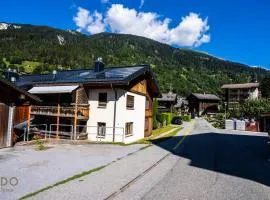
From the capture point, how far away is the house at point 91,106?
2503 cm

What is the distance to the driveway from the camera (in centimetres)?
951

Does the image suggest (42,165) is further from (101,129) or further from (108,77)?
(108,77)

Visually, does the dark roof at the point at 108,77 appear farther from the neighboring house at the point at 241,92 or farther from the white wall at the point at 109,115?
the neighboring house at the point at 241,92

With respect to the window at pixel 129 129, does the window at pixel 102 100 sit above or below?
above

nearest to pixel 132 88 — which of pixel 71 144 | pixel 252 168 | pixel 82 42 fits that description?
pixel 71 144

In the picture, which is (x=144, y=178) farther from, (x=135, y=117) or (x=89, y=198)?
(x=135, y=117)

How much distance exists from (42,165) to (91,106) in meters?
13.5

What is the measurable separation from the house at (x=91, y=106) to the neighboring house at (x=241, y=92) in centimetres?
7996

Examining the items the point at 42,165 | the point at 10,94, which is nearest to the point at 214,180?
the point at 42,165

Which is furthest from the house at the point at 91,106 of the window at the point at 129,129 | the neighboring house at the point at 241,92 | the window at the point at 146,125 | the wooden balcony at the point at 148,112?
the neighboring house at the point at 241,92

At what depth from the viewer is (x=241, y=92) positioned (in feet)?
336

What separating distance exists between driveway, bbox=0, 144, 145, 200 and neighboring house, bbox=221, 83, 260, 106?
296 feet

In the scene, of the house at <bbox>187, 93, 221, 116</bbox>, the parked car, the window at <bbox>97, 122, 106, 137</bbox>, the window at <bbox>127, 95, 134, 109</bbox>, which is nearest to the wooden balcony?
the window at <bbox>127, 95, 134, 109</bbox>

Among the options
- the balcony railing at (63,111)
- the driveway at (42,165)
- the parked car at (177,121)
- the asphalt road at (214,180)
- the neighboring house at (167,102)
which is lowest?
the asphalt road at (214,180)
